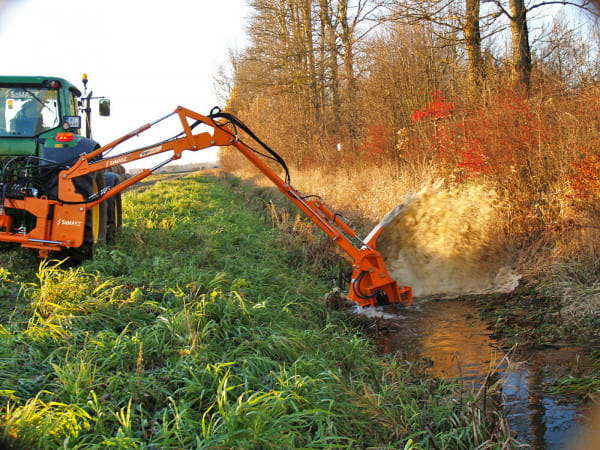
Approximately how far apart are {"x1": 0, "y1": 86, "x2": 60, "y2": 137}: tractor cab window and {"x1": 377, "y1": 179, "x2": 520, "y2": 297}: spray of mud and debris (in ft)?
17.6

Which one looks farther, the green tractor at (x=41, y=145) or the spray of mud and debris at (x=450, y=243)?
the spray of mud and debris at (x=450, y=243)

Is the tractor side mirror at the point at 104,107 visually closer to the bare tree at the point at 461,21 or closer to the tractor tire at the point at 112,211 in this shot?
the tractor tire at the point at 112,211

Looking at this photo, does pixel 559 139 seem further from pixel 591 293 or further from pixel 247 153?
pixel 247 153

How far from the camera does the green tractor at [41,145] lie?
6.54m

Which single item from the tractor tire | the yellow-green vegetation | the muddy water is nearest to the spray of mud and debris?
the muddy water

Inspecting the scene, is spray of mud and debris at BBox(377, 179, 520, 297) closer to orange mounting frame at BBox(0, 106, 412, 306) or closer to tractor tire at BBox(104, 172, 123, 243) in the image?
orange mounting frame at BBox(0, 106, 412, 306)

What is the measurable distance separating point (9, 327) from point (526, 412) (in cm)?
411

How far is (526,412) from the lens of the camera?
3818 mm

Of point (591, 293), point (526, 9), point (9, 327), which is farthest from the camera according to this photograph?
point (526, 9)

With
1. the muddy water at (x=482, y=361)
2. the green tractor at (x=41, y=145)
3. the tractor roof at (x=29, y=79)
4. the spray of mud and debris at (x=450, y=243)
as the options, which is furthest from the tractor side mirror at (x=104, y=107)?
Answer: the muddy water at (x=482, y=361)

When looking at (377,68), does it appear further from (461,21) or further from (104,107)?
(104,107)

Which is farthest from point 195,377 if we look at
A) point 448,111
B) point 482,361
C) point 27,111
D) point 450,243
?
point 448,111

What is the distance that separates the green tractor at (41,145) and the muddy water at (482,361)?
4162mm

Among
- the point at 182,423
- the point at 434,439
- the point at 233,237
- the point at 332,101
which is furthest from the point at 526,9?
the point at 332,101
